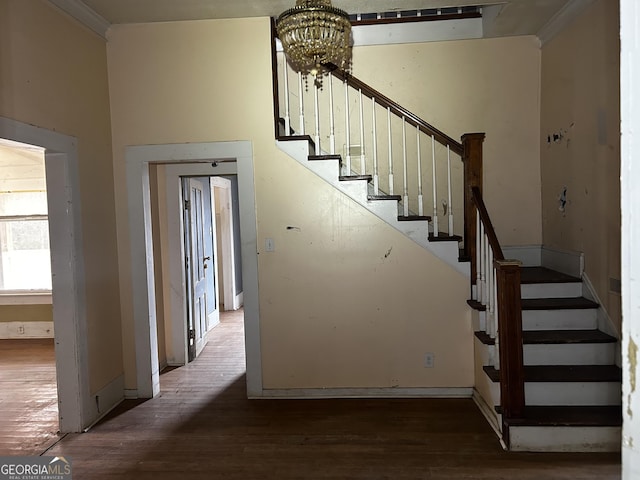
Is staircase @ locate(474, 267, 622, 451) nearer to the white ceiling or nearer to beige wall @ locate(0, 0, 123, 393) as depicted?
the white ceiling

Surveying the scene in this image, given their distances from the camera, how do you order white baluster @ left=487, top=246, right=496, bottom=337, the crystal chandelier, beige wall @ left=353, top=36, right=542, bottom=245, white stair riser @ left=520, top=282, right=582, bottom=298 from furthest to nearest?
beige wall @ left=353, top=36, right=542, bottom=245 < white stair riser @ left=520, top=282, right=582, bottom=298 < white baluster @ left=487, top=246, right=496, bottom=337 < the crystal chandelier

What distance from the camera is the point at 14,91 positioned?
2689 mm

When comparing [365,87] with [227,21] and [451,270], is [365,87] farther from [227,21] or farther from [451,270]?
[451,270]

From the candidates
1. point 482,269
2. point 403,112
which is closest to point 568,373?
point 482,269

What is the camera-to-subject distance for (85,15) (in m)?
3.40

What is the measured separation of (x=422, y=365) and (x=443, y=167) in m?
1.92

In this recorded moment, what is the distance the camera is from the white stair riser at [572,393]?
2.93m

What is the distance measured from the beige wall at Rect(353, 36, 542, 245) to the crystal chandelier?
1692 mm

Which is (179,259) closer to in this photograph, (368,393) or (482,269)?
(368,393)

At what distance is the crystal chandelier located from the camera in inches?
103

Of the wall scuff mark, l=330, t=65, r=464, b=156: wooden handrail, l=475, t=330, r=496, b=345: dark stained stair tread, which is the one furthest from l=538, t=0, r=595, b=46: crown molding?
the wall scuff mark

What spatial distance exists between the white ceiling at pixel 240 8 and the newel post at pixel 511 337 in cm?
214

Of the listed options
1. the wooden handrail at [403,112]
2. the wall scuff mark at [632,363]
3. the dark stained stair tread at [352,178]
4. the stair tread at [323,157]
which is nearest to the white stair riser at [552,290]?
the wooden handrail at [403,112]

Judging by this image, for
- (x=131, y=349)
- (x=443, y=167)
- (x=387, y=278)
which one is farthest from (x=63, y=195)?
(x=443, y=167)
